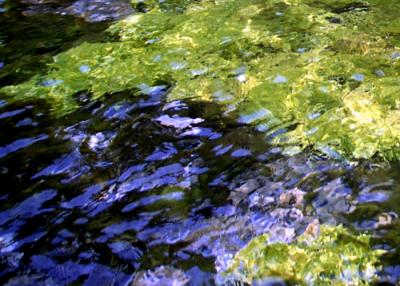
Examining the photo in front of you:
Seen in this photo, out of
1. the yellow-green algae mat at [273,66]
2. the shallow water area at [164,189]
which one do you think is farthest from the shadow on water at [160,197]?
the yellow-green algae mat at [273,66]

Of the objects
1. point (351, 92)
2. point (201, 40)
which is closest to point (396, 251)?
point (351, 92)

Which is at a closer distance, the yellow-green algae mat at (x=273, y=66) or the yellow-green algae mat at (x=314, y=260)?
the yellow-green algae mat at (x=314, y=260)

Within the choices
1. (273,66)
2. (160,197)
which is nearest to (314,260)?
(160,197)

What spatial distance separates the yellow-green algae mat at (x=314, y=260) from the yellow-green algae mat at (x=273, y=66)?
965mm

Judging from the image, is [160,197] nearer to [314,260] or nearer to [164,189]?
[164,189]

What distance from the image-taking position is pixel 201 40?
6164mm

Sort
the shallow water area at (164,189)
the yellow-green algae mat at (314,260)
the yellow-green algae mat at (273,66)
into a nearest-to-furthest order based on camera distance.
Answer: the yellow-green algae mat at (314,260), the shallow water area at (164,189), the yellow-green algae mat at (273,66)

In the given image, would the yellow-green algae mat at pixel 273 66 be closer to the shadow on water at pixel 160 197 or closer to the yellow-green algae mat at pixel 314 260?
the shadow on water at pixel 160 197

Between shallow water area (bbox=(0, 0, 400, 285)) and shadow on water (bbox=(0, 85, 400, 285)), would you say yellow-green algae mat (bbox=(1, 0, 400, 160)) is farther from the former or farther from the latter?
shadow on water (bbox=(0, 85, 400, 285))

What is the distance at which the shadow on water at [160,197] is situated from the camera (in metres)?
3.11

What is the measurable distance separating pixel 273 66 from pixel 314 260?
287 centimetres

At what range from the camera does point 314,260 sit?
2.96m

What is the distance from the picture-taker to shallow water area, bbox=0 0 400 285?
3088 mm

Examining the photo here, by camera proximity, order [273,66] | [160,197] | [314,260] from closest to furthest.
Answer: [314,260] → [160,197] → [273,66]
